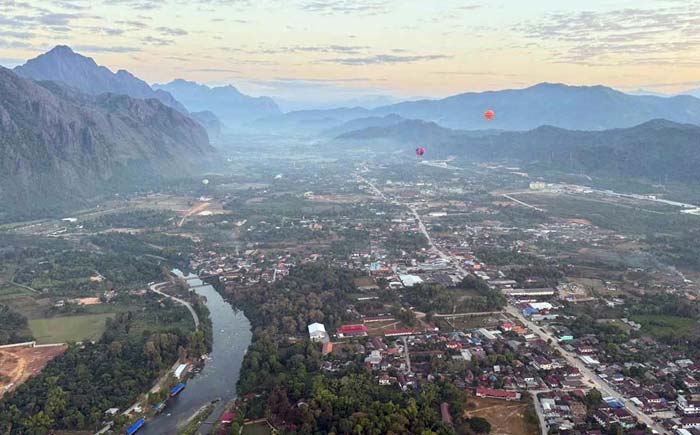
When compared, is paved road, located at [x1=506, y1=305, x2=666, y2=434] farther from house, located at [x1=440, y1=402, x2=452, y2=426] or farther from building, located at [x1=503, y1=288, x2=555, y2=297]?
house, located at [x1=440, y1=402, x2=452, y2=426]

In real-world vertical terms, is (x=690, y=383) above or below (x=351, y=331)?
above

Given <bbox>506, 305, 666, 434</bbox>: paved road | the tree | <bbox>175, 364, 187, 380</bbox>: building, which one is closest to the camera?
the tree

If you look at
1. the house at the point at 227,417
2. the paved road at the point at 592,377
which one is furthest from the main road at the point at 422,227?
the house at the point at 227,417

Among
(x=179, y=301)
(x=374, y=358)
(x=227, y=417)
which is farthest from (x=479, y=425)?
(x=179, y=301)

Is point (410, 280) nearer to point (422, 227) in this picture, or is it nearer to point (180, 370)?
point (180, 370)

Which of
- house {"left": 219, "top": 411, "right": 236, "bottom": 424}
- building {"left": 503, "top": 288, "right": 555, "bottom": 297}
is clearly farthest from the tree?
building {"left": 503, "top": 288, "right": 555, "bottom": 297}

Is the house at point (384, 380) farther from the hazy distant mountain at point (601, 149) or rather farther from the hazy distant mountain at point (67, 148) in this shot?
the hazy distant mountain at point (601, 149)

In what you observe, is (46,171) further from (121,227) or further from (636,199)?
→ (636,199)
